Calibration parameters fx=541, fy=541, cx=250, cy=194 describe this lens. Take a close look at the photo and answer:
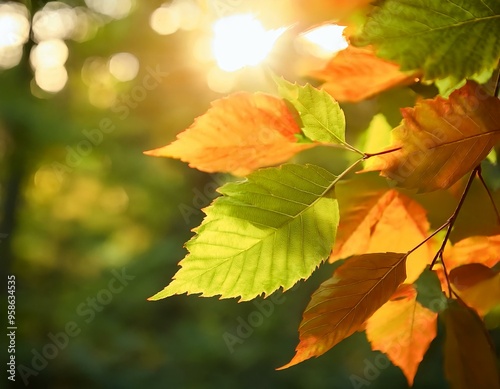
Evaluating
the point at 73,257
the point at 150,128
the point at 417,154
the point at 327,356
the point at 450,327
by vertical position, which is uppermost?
the point at 417,154

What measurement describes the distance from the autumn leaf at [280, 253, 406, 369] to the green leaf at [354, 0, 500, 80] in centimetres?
11

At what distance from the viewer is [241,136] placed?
32 centimetres

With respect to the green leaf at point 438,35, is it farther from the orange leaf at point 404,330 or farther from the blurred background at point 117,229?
the blurred background at point 117,229

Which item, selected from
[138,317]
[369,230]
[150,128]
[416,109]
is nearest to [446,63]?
[416,109]

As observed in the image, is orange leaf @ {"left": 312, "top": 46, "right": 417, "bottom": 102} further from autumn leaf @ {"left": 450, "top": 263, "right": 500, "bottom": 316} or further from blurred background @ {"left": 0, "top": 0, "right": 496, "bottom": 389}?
blurred background @ {"left": 0, "top": 0, "right": 496, "bottom": 389}

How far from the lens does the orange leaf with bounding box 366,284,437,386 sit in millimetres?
325

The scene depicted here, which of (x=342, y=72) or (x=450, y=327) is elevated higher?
(x=342, y=72)

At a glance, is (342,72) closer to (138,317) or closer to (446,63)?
(446,63)

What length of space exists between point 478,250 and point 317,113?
5.1 inches

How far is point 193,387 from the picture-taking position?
14.3ft

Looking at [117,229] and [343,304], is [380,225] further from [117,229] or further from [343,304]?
[117,229]

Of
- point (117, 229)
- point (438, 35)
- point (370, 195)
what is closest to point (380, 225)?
point (370, 195)

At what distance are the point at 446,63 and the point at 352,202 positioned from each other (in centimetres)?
13

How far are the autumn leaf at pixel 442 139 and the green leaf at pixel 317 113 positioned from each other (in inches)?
1.6
